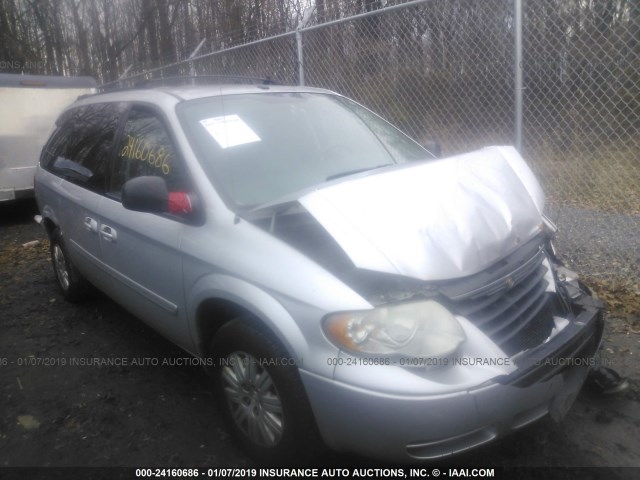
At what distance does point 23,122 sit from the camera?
8383 mm

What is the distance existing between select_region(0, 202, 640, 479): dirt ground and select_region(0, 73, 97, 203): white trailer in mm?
4732

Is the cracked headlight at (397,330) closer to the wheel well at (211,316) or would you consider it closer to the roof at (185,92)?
the wheel well at (211,316)

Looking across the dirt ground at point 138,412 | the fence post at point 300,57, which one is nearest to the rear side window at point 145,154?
the dirt ground at point 138,412

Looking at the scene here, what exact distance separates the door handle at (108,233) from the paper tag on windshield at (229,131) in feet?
3.23

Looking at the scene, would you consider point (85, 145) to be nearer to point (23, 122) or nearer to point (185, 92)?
point (185, 92)

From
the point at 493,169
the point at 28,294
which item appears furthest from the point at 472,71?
the point at 28,294

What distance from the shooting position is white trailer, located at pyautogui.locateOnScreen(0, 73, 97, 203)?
26.9 ft

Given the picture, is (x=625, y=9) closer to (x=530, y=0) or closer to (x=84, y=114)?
(x=530, y=0)

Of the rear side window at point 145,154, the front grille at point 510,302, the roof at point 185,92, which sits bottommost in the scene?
the front grille at point 510,302

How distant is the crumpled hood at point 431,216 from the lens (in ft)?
6.71

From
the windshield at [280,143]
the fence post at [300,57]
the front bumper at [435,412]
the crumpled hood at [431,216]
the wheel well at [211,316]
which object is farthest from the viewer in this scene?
the fence post at [300,57]

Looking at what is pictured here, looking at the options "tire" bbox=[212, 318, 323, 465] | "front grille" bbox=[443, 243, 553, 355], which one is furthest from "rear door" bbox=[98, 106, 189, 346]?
"front grille" bbox=[443, 243, 553, 355]

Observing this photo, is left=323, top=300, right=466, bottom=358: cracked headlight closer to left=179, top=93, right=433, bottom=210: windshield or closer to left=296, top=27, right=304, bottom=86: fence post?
left=179, top=93, right=433, bottom=210: windshield

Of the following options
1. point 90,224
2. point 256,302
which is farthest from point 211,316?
point 90,224
